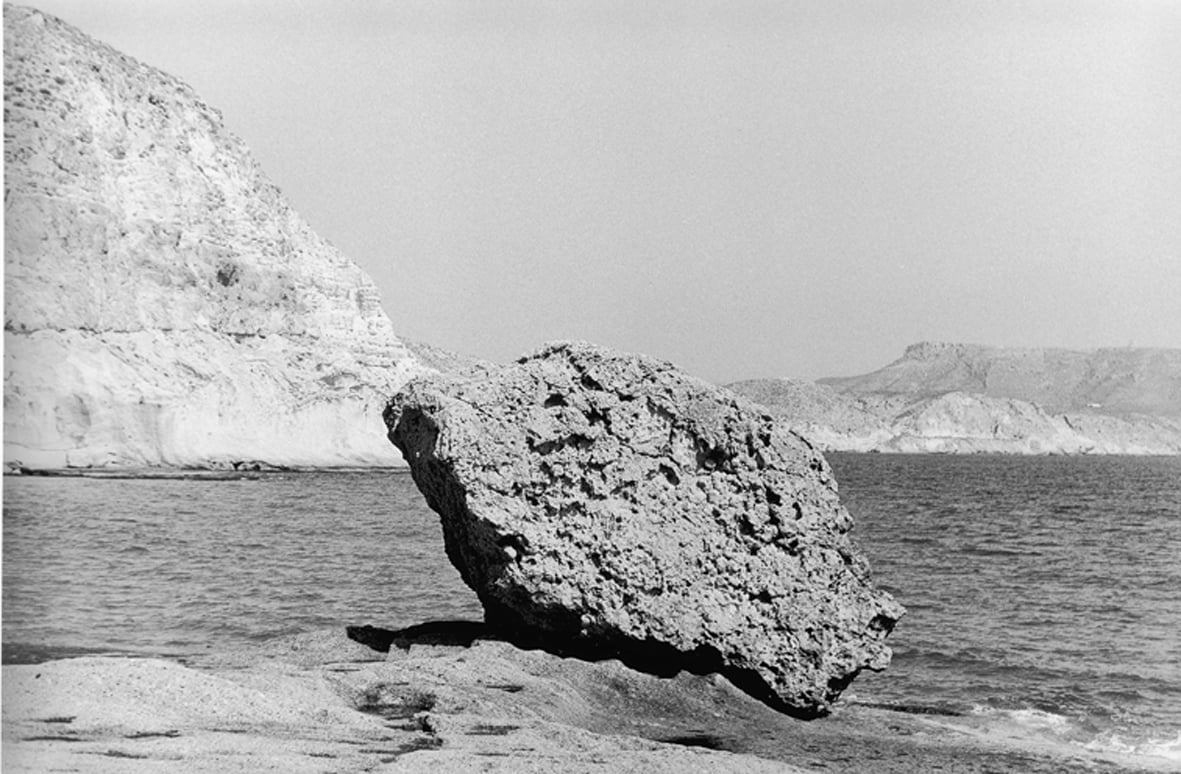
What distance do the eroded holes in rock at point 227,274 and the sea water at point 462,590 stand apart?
71.1 ft

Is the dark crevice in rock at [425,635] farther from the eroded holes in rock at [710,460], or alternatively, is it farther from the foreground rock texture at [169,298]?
the foreground rock texture at [169,298]

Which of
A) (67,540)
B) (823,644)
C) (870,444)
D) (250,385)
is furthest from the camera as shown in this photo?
(870,444)

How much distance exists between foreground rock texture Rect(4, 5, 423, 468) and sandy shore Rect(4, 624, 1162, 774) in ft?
113

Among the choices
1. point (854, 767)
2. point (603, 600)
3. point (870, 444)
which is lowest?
point (870, 444)

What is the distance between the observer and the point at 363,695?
8.59 meters

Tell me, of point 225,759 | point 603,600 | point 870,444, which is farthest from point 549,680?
point 870,444

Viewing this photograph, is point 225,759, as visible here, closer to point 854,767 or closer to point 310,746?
point 310,746

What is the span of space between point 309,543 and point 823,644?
1784cm

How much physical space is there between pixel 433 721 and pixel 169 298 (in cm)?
5430

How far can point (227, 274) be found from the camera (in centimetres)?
6222

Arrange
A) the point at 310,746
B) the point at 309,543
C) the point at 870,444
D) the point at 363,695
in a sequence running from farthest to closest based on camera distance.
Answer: the point at 870,444, the point at 309,543, the point at 363,695, the point at 310,746

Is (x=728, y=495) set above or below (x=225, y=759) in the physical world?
above

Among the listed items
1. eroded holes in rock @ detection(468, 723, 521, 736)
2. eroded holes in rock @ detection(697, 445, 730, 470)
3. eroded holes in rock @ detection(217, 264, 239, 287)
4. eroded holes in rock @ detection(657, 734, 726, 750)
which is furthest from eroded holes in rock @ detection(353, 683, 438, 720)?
eroded holes in rock @ detection(217, 264, 239, 287)

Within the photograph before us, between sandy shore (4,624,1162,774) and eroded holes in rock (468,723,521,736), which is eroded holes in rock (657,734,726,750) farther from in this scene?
eroded holes in rock (468,723,521,736)
